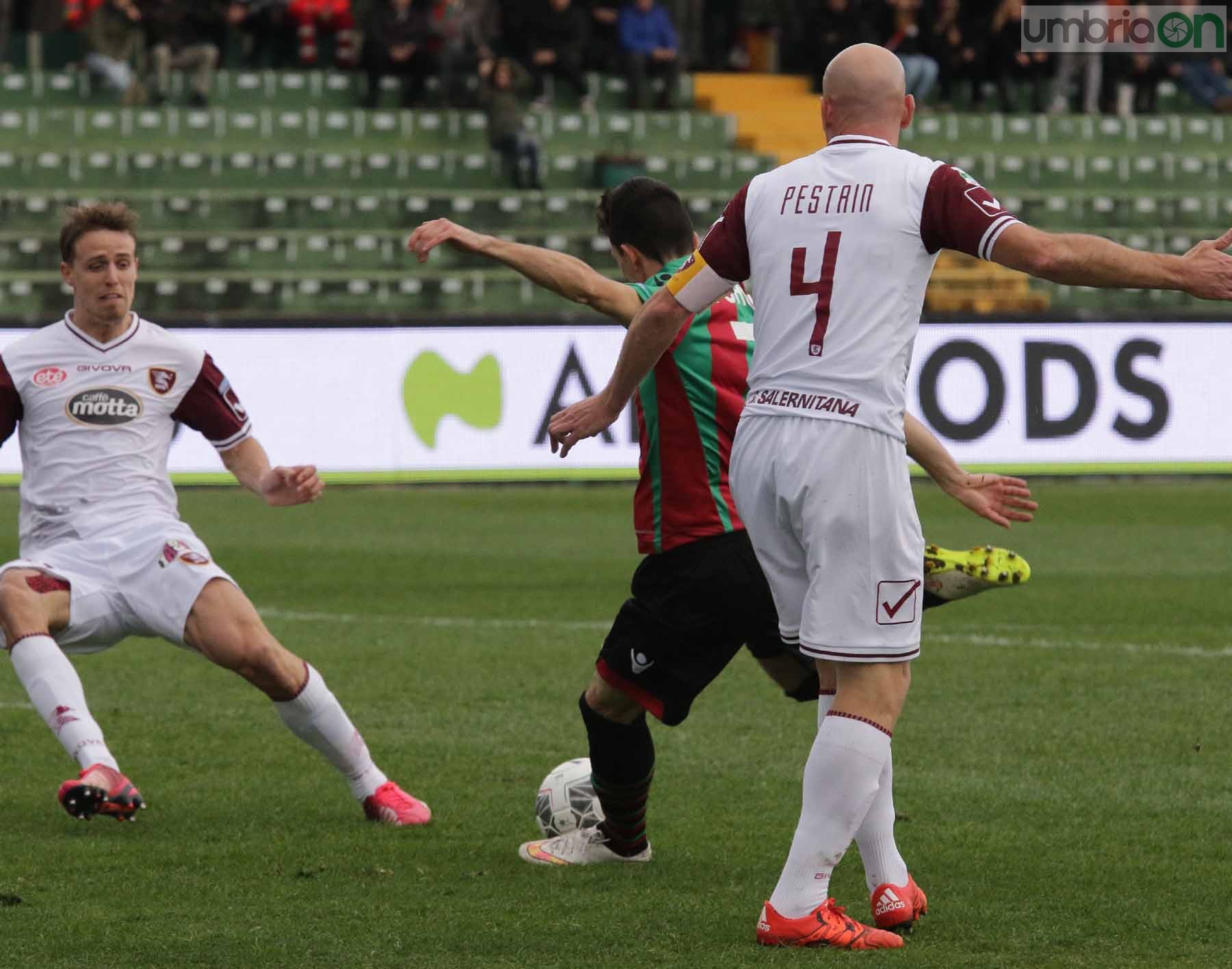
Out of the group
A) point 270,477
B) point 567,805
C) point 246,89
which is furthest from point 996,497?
point 246,89

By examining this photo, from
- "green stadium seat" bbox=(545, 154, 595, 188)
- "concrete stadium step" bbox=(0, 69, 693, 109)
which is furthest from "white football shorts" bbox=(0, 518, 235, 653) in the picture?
"concrete stadium step" bbox=(0, 69, 693, 109)

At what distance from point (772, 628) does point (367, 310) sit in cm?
1448

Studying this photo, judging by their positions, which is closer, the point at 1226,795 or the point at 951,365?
the point at 1226,795

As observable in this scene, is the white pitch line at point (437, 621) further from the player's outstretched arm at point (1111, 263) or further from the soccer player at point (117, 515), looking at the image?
the player's outstretched arm at point (1111, 263)

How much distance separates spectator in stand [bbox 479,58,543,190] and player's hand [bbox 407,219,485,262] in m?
16.7

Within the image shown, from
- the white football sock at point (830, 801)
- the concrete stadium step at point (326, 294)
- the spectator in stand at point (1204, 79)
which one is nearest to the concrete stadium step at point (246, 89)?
the concrete stadium step at point (326, 294)

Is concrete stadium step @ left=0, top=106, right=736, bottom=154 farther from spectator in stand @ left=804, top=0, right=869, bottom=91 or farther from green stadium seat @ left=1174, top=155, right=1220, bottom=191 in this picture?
green stadium seat @ left=1174, top=155, right=1220, bottom=191

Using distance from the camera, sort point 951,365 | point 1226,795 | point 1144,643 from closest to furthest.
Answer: point 1226,795, point 1144,643, point 951,365

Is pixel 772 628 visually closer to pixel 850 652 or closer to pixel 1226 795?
pixel 850 652

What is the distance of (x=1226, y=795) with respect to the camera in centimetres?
614

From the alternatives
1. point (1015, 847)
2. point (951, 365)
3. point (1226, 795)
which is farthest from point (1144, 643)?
point (951, 365)

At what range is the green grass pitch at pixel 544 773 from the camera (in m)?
4.54

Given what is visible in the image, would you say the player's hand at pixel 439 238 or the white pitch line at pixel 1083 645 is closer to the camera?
the player's hand at pixel 439 238

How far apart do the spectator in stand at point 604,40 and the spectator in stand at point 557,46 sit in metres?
0.41
